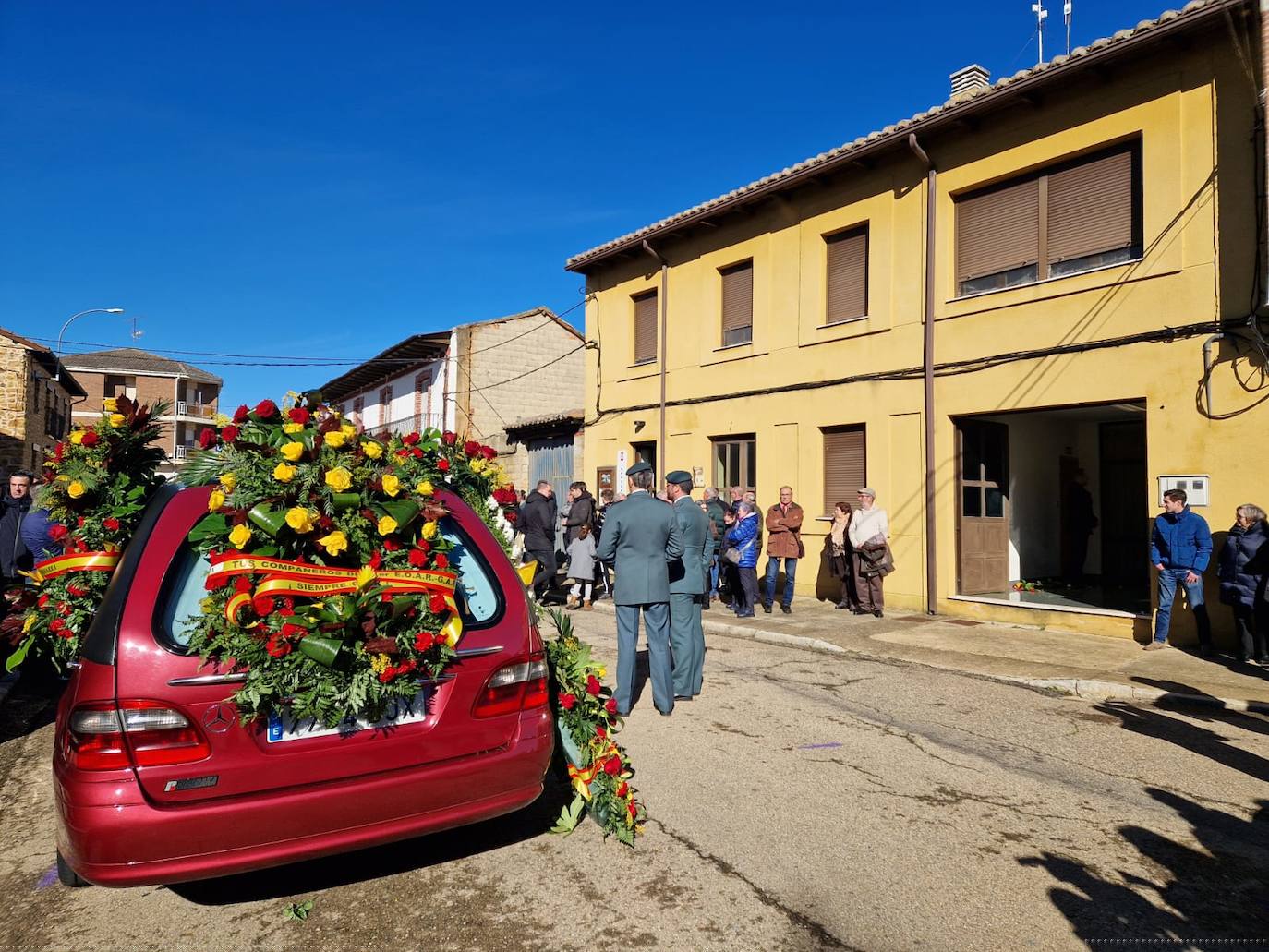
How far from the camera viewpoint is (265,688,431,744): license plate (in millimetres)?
2820

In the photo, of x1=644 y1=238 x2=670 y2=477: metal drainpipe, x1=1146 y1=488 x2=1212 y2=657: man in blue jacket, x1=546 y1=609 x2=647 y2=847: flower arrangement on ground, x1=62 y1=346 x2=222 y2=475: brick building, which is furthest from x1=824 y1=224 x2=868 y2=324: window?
x1=62 y1=346 x2=222 y2=475: brick building

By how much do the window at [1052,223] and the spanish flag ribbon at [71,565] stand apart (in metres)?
10.3

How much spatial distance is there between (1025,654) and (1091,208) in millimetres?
5494

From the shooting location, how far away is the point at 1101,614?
945cm

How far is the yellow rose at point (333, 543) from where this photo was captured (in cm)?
301

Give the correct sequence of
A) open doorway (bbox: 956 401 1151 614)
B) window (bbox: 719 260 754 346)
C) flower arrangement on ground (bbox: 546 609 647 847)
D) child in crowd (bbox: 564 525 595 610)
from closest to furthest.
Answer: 1. flower arrangement on ground (bbox: 546 609 647 847)
2. open doorway (bbox: 956 401 1151 614)
3. child in crowd (bbox: 564 525 595 610)
4. window (bbox: 719 260 754 346)

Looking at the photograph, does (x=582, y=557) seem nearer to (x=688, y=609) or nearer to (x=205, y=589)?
(x=688, y=609)

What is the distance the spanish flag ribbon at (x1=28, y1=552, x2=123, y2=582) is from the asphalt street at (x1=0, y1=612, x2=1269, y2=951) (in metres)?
1.18

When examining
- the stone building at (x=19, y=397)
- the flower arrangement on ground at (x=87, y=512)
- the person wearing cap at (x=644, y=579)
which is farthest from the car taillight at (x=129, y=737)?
the stone building at (x=19, y=397)

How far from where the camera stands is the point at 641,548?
597 cm

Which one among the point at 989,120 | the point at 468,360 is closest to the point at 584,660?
the point at 989,120

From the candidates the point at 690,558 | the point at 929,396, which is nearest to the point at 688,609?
the point at 690,558

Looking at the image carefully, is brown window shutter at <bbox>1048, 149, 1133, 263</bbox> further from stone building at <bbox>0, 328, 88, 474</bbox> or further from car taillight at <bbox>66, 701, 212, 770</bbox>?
stone building at <bbox>0, 328, 88, 474</bbox>

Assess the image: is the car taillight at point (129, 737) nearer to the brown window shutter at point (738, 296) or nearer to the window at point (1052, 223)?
the window at point (1052, 223)
